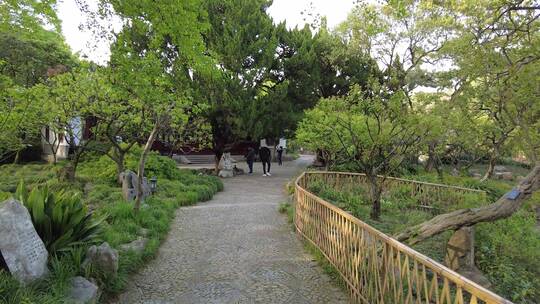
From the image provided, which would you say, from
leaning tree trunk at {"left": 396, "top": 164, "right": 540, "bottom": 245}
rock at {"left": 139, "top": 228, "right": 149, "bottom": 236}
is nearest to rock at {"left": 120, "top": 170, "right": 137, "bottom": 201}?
rock at {"left": 139, "top": 228, "right": 149, "bottom": 236}

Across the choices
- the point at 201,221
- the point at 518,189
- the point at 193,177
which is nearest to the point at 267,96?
the point at 193,177

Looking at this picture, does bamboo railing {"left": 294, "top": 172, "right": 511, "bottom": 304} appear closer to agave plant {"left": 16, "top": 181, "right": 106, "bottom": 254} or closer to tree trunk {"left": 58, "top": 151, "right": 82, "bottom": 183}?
agave plant {"left": 16, "top": 181, "right": 106, "bottom": 254}

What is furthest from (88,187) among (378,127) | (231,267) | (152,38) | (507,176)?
(507,176)

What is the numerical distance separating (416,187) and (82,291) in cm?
1070

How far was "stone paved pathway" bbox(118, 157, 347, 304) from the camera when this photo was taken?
479 centimetres

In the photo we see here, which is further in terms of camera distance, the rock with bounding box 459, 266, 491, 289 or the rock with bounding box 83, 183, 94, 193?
the rock with bounding box 83, 183, 94, 193

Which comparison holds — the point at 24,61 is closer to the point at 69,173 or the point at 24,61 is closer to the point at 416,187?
the point at 69,173

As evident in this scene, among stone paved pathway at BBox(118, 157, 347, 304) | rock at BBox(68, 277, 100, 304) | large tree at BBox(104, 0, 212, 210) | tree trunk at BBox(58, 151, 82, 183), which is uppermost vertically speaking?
large tree at BBox(104, 0, 212, 210)

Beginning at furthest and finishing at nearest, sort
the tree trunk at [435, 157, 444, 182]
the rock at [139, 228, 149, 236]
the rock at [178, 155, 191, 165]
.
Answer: the rock at [178, 155, 191, 165] < the tree trunk at [435, 157, 444, 182] < the rock at [139, 228, 149, 236]

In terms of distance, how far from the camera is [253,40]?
64.2ft

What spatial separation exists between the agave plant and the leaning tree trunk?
5.22m

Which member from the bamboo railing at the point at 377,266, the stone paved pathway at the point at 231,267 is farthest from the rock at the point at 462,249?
the stone paved pathway at the point at 231,267

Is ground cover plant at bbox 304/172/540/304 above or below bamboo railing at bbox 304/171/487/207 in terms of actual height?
below

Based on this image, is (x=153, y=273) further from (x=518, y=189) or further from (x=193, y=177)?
(x=193, y=177)
